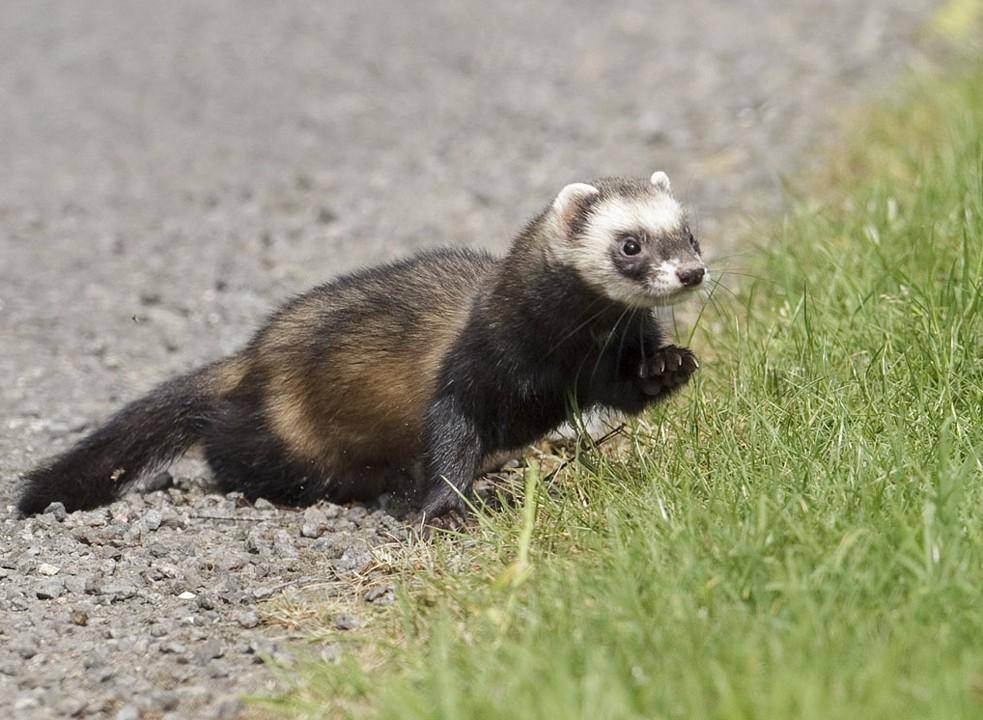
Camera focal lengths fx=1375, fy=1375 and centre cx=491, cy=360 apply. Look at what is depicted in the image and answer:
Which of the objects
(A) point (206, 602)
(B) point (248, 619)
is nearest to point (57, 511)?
(A) point (206, 602)

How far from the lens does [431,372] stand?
5574mm

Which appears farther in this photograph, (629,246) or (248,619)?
(629,246)

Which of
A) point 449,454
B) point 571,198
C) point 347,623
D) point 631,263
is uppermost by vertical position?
point 571,198

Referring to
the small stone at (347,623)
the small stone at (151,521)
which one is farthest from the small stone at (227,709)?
the small stone at (151,521)

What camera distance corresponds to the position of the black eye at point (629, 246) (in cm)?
511

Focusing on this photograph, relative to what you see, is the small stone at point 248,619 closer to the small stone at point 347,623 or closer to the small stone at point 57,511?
the small stone at point 347,623

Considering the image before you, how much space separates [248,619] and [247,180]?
6410 millimetres

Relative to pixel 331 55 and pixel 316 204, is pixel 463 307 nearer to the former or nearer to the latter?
pixel 316 204

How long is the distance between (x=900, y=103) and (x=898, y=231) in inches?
118

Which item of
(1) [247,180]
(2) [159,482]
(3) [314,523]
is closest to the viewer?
(3) [314,523]

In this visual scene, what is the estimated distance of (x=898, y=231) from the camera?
6.27 metres

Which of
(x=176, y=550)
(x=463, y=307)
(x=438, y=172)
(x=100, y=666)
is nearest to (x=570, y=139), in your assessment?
(x=438, y=172)

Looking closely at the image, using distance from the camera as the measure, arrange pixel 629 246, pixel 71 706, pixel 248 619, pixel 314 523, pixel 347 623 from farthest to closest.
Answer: pixel 314 523 → pixel 629 246 → pixel 248 619 → pixel 347 623 → pixel 71 706

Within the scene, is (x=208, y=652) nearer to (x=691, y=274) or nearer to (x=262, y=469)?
(x=262, y=469)
